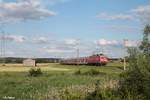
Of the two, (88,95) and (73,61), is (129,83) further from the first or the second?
(73,61)

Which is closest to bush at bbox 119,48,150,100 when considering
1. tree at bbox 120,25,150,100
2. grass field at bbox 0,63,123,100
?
tree at bbox 120,25,150,100

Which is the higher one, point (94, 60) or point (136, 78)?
point (94, 60)

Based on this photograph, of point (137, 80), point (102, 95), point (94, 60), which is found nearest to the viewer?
point (102, 95)

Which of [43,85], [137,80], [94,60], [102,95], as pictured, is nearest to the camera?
[102,95]

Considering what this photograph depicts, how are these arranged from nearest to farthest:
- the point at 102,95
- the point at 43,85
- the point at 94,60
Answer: the point at 102,95 < the point at 43,85 < the point at 94,60

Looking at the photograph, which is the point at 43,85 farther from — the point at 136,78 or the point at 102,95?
the point at 102,95

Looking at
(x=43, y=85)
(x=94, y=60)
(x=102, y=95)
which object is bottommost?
(x=43, y=85)

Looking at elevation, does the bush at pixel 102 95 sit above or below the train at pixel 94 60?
below

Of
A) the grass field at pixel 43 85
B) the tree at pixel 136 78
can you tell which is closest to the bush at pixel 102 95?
the tree at pixel 136 78

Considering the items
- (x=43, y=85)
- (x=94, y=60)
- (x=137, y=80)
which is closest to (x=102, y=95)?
(x=137, y=80)

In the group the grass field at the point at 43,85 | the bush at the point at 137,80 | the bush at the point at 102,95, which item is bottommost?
the grass field at the point at 43,85

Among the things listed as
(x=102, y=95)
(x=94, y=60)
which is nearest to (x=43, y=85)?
(x=102, y=95)

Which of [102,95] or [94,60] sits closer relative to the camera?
[102,95]

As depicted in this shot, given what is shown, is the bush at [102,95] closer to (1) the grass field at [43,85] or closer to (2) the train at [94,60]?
(1) the grass field at [43,85]
